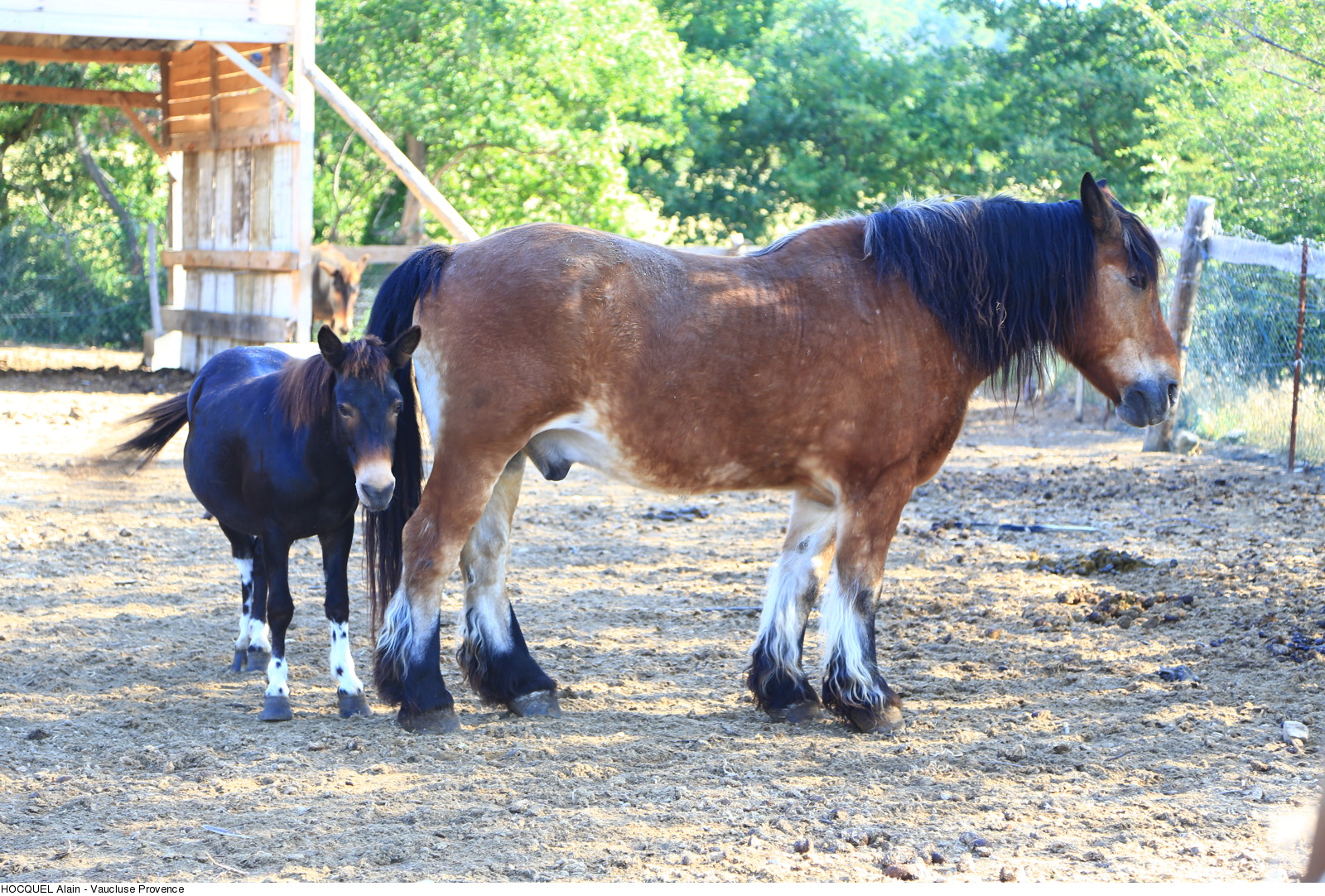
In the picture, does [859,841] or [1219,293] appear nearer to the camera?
[859,841]

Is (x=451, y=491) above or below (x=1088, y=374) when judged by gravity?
below

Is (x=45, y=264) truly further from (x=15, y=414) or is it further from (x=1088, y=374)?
(x=1088, y=374)

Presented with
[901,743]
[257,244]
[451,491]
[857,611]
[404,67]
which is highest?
[404,67]

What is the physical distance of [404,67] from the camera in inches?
644

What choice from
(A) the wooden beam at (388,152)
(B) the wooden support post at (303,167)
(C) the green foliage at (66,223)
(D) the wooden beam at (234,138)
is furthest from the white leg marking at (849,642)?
(C) the green foliage at (66,223)

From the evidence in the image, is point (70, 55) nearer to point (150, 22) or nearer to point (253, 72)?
point (150, 22)

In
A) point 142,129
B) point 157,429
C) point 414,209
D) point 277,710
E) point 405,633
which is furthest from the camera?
point 414,209

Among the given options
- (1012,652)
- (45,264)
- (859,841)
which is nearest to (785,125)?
(45,264)

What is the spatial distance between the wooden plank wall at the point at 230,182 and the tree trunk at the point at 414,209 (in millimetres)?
3323

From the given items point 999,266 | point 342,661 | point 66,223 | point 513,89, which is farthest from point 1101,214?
point 66,223

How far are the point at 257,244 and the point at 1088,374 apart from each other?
10.9m

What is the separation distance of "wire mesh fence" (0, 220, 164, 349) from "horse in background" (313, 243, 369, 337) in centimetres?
437

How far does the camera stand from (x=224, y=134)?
14.2 metres

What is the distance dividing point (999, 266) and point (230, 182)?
1183 centimetres
